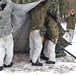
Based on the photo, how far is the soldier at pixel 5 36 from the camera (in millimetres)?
5480

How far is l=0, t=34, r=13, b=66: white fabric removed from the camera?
5.64 metres

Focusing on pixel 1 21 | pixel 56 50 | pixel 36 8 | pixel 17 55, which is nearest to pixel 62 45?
pixel 56 50

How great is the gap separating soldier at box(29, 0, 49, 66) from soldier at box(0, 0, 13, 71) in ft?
1.70

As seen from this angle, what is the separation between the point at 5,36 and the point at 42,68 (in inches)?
40.5

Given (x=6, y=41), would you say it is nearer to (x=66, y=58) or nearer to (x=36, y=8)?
(x=36, y=8)

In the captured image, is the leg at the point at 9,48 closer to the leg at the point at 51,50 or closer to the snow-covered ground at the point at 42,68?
the snow-covered ground at the point at 42,68

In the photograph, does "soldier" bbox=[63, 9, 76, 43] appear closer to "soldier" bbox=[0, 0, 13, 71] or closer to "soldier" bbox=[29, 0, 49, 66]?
"soldier" bbox=[29, 0, 49, 66]

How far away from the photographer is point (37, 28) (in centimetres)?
585

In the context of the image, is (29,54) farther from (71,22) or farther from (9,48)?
(71,22)

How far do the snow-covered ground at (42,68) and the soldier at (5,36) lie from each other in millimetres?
196

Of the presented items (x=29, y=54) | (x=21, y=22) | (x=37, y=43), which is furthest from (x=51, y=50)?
(x=21, y=22)

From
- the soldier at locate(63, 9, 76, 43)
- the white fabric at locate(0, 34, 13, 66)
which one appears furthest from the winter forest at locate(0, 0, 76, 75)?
the soldier at locate(63, 9, 76, 43)

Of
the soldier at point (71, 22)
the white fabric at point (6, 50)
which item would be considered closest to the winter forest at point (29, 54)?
the white fabric at point (6, 50)

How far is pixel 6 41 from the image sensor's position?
5.69m
